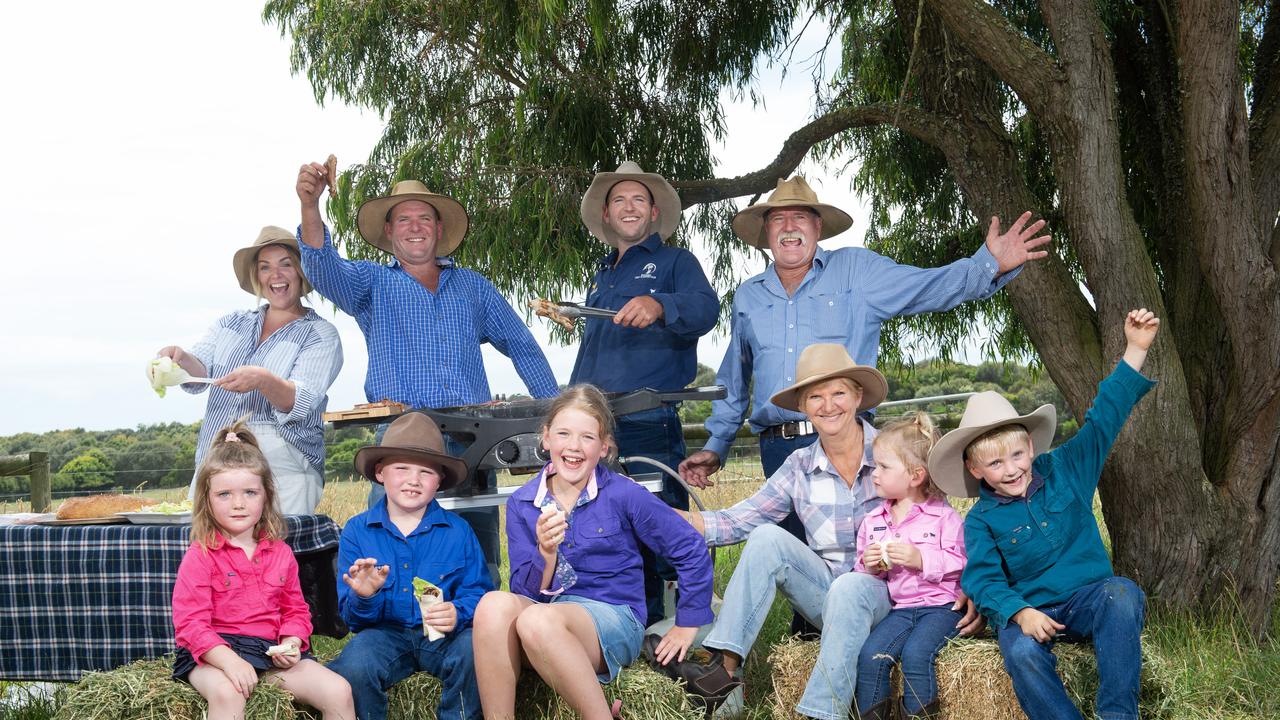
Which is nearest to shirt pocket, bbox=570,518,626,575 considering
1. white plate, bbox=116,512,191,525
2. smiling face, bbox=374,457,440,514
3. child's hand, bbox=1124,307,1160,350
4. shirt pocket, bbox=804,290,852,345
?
smiling face, bbox=374,457,440,514

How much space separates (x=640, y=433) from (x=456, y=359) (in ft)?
2.34

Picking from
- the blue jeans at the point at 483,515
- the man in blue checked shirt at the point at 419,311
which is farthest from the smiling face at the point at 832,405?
the man in blue checked shirt at the point at 419,311

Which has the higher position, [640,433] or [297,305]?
[297,305]

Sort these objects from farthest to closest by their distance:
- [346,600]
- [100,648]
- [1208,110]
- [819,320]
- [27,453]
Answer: [27,453]
[1208,110]
[819,320]
[100,648]
[346,600]

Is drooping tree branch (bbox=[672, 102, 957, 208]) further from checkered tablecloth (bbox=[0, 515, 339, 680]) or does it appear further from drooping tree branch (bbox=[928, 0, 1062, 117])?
checkered tablecloth (bbox=[0, 515, 339, 680])

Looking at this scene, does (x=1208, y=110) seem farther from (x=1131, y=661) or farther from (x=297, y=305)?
(x=297, y=305)

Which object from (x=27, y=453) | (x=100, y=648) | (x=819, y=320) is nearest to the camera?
(x=100, y=648)

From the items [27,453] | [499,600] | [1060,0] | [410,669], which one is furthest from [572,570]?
[27,453]

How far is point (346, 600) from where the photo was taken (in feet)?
9.97

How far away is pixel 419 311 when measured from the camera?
154 inches

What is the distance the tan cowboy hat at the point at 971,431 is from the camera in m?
3.03

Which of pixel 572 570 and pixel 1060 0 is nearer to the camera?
pixel 572 570

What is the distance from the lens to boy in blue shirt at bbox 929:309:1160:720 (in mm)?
2850

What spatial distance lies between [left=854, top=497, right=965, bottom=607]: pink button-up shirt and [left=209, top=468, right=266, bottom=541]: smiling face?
1704mm
